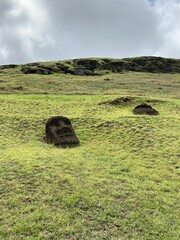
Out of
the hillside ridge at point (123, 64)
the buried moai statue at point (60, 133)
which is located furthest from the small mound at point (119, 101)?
the hillside ridge at point (123, 64)

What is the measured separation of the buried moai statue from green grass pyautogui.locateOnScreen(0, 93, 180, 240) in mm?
785

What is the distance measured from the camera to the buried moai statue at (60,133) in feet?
73.7

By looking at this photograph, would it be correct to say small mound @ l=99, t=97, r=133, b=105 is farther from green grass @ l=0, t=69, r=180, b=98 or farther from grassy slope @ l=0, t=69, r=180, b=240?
green grass @ l=0, t=69, r=180, b=98

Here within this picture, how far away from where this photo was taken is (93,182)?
15047 mm

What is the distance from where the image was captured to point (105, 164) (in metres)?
18.3

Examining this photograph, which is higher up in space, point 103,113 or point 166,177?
point 103,113

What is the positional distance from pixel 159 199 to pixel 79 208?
4219mm

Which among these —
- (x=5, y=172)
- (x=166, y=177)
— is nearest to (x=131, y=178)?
(x=166, y=177)

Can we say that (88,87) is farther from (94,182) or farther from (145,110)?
(94,182)

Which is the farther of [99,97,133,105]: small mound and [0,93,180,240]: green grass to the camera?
[99,97,133,105]: small mound

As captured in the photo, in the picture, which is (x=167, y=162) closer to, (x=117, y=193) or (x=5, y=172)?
(x=117, y=193)

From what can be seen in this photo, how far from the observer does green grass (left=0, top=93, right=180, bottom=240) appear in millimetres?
11328

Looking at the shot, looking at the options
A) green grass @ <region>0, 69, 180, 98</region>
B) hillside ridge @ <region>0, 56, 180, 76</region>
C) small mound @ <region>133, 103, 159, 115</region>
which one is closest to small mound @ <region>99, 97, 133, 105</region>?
small mound @ <region>133, 103, 159, 115</region>

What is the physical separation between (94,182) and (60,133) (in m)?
8.75
